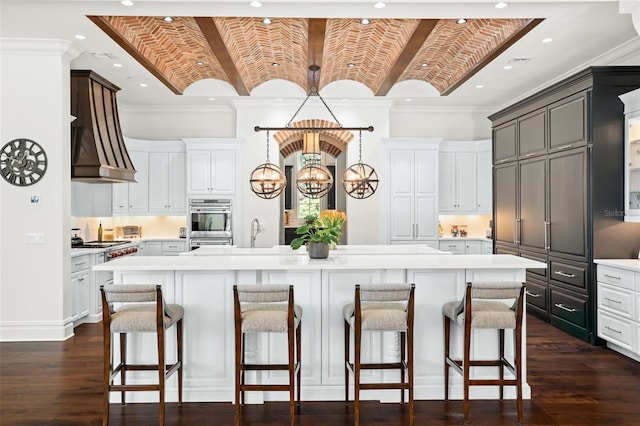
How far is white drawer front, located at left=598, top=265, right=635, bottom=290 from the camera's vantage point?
4211 millimetres

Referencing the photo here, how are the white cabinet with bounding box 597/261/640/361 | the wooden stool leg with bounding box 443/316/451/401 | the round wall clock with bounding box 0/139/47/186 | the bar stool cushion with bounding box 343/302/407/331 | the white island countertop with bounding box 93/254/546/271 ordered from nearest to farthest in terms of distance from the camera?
the bar stool cushion with bounding box 343/302/407/331, the white island countertop with bounding box 93/254/546/271, the wooden stool leg with bounding box 443/316/451/401, the white cabinet with bounding box 597/261/640/361, the round wall clock with bounding box 0/139/47/186

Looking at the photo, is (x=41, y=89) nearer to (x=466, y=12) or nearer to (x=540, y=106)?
(x=466, y=12)

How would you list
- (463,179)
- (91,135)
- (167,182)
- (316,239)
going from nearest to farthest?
1. (316,239)
2. (91,135)
3. (167,182)
4. (463,179)

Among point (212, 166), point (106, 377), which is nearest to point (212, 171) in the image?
point (212, 166)

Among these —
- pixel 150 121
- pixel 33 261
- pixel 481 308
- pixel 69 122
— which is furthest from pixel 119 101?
pixel 481 308

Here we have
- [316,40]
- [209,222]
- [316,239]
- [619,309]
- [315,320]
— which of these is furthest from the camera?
[209,222]

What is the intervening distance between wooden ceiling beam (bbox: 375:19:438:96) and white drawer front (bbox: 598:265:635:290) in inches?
116

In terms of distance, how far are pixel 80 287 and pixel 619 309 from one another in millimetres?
5821

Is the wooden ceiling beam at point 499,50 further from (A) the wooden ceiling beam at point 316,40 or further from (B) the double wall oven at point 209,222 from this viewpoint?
(B) the double wall oven at point 209,222

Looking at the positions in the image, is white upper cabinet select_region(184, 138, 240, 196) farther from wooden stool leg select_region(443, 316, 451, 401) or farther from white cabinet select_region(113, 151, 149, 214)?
wooden stool leg select_region(443, 316, 451, 401)

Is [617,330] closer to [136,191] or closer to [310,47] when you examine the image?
[310,47]

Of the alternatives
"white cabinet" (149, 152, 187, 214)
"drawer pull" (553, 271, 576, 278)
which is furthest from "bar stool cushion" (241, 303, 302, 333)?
"white cabinet" (149, 152, 187, 214)

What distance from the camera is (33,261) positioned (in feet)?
16.5

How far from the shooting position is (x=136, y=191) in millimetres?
7500
